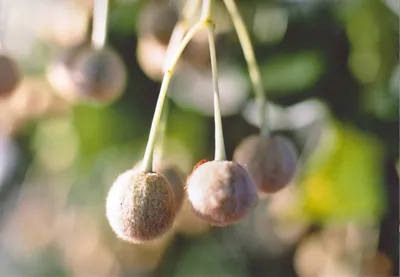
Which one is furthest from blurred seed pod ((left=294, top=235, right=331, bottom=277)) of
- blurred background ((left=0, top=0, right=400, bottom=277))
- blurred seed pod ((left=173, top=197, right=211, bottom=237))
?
blurred seed pod ((left=173, top=197, right=211, bottom=237))

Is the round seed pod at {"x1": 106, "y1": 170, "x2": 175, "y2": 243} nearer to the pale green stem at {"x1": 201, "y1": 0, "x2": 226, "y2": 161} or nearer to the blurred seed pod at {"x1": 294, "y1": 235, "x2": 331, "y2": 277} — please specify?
the pale green stem at {"x1": 201, "y1": 0, "x2": 226, "y2": 161}

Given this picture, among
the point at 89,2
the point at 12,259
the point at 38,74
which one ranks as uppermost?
the point at 89,2

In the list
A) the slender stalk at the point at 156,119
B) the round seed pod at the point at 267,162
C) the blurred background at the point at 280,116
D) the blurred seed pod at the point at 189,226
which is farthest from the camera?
the blurred seed pod at the point at 189,226

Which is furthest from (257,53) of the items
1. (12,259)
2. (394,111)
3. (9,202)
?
(12,259)

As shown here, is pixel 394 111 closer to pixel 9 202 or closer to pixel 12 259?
pixel 9 202

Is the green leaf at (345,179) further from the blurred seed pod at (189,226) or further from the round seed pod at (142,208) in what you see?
the round seed pod at (142,208)

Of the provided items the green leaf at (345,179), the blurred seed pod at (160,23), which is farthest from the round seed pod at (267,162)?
the green leaf at (345,179)

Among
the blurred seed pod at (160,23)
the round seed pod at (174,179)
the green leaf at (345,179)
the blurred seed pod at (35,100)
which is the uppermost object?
the blurred seed pod at (160,23)
